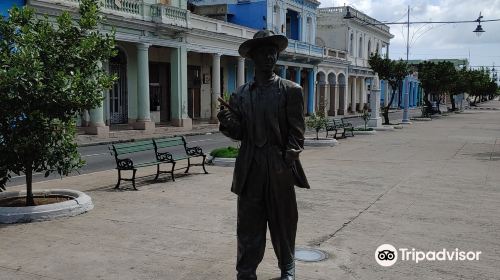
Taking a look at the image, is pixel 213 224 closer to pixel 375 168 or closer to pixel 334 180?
pixel 334 180

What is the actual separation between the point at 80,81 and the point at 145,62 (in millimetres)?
17674

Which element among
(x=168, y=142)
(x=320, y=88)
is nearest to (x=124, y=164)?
(x=168, y=142)

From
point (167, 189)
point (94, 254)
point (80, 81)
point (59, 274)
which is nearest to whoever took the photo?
point (59, 274)

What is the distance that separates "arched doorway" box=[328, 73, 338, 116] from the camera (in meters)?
48.5

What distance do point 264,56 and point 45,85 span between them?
4351 millimetres

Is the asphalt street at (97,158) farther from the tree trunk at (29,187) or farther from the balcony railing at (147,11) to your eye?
the balcony railing at (147,11)

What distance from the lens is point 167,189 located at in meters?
9.94

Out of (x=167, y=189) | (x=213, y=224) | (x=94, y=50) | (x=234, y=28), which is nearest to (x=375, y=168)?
(x=167, y=189)

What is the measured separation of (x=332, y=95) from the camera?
4941 centimetres

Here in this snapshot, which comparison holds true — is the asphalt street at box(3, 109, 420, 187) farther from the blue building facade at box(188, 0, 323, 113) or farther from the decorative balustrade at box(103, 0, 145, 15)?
the blue building facade at box(188, 0, 323, 113)

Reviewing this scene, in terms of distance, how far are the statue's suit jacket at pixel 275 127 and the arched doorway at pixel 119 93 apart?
22.8 m

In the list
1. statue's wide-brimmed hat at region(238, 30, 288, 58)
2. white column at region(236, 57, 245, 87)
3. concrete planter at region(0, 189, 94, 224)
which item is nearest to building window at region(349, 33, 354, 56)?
white column at region(236, 57, 245, 87)

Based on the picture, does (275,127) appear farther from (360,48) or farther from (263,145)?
(360,48)

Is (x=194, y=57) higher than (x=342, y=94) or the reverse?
higher
